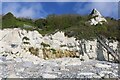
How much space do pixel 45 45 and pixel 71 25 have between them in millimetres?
6503

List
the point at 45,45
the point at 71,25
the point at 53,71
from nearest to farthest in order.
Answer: the point at 53,71
the point at 45,45
the point at 71,25

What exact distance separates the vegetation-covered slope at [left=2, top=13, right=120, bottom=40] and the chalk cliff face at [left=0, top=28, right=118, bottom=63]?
760 mm

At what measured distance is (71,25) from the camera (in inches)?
1089

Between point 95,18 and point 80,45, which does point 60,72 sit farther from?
point 95,18

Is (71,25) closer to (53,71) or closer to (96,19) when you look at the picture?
(96,19)

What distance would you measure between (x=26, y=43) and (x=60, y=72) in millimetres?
8330

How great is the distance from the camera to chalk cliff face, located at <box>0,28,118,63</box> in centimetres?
2025

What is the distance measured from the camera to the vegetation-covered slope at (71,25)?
23516mm

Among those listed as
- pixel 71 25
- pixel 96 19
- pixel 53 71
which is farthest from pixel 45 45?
pixel 53 71

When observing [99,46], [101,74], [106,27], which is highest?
[106,27]

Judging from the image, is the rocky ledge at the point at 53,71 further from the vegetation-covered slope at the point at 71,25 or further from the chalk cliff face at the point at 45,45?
the vegetation-covered slope at the point at 71,25

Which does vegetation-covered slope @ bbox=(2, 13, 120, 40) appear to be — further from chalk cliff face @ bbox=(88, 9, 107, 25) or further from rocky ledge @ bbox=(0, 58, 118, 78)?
rocky ledge @ bbox=(0, 58, 118, 78)

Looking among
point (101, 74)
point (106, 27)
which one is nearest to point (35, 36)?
Result: point (106, 27)

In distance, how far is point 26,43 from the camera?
2100cm
